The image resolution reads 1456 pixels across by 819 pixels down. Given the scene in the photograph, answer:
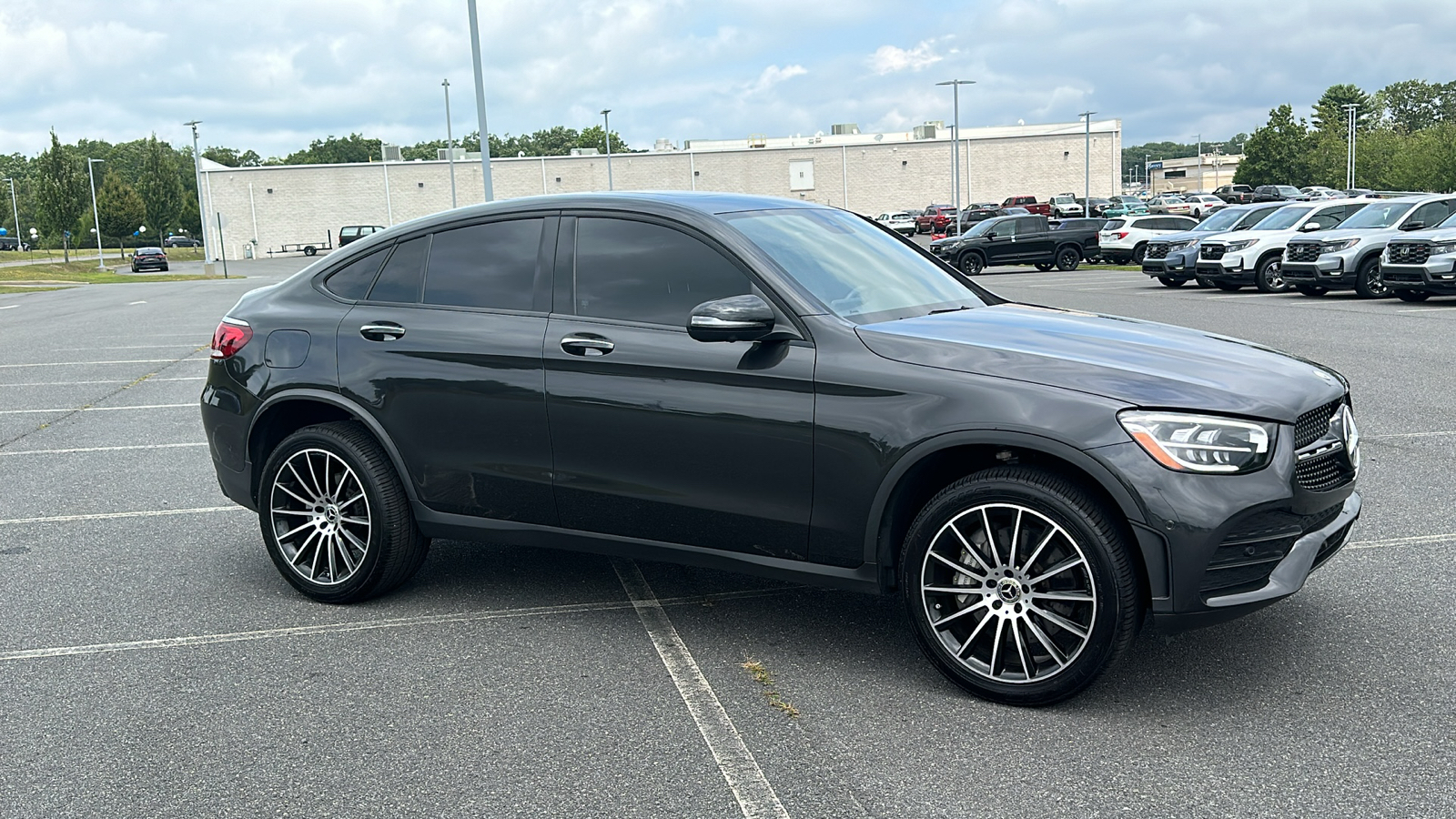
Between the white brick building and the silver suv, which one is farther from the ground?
the white brick building

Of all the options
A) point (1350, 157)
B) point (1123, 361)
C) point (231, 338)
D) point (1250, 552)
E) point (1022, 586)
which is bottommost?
point (1022, 586)

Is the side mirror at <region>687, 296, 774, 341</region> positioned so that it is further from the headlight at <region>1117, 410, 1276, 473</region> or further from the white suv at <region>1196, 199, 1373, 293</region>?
the white suv at <region>1196, 199, 1373, 293</region>

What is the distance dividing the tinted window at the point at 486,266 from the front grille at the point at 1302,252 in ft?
67.2

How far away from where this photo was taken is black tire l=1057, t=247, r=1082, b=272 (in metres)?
36.6

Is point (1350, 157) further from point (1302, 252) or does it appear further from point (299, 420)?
point (299, 420)

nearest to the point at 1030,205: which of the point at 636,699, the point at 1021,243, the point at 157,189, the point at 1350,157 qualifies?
the point at 1350,157

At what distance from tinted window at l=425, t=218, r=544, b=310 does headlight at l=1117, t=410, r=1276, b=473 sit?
2399 mm

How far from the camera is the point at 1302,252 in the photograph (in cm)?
2247

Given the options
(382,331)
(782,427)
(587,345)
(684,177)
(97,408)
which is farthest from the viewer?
(684,177)

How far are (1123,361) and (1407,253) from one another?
18379 millimetres

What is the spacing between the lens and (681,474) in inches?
175

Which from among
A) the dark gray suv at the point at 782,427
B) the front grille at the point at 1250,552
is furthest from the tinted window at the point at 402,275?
the front grille at the point at 1250,552

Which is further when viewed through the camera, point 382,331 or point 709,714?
point 382,331

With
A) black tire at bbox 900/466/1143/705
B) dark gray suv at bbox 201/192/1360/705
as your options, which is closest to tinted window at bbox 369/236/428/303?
dark gray suv at bbox 201/192/1360/705
